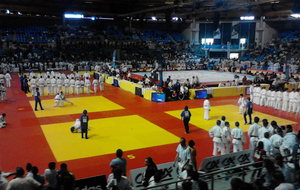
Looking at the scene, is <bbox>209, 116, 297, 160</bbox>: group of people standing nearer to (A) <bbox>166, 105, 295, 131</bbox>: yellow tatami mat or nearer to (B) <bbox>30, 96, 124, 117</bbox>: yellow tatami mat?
(A) <bbox>166, 105, 295, 131</bbox>: yellow tatami mat

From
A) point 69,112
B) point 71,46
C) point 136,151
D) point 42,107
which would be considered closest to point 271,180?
point 136,151

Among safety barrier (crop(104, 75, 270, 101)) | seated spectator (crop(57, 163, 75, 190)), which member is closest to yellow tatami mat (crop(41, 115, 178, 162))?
seated spectator (crop(57, 163, 75, 190))

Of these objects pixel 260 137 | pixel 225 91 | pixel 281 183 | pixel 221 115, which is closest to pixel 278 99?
pixel 221 115

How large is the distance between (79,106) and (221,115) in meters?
9.35

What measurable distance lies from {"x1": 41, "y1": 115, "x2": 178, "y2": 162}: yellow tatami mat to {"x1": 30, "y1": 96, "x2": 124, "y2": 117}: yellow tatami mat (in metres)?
2.61

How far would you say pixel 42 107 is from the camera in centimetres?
1895

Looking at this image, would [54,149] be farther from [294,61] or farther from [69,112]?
[294,61]

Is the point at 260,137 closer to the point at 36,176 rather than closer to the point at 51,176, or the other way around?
the point at 51,176

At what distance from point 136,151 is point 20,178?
20.1 ft

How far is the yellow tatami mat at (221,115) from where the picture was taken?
611 inches

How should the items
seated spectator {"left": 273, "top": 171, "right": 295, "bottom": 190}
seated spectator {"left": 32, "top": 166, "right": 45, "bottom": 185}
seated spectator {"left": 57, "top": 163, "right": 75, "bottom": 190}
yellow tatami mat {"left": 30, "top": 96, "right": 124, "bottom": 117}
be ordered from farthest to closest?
yellow tatami mat {"left": 30, "top": 96, "right": 124, "bottom": 117}
seated spectator {"left": 32, "top": 166, "right": 45, "bottom": 185}
seated spectator {"left": 57, "top": 163, "right": 75, "bottom": 190}
seated spectator {"left": 273, "top": 171, "right": 295, "bottom": 190}

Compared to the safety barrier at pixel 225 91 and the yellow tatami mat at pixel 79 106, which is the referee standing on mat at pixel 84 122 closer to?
the yellow tatami mat at pixel 79 106

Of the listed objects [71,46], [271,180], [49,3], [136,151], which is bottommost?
[136,151]

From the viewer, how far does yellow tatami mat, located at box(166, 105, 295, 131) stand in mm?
15523
